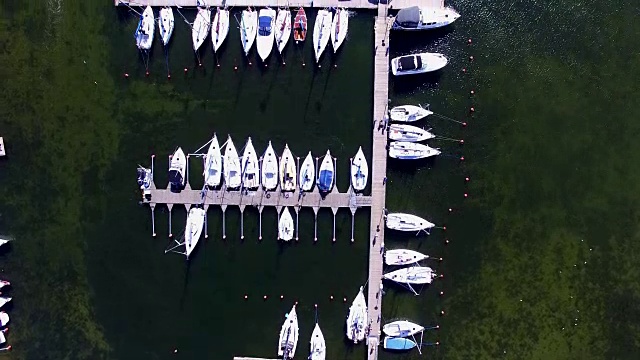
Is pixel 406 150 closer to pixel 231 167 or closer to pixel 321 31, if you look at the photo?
pixel 321 31

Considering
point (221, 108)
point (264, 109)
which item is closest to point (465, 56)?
point (264, 109)

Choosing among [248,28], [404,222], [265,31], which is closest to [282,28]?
[265,31]

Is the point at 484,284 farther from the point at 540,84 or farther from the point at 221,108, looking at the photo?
the point at 221,108

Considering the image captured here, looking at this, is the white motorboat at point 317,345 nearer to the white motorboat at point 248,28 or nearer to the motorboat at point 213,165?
the motorboat at point 213,165

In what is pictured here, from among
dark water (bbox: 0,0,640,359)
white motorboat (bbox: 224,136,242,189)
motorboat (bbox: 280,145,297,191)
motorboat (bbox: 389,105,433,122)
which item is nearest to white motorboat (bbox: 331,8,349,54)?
dark water (bbox: 0,0,640,359)

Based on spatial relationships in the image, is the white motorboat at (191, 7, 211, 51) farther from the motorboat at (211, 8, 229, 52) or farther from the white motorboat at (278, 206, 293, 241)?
the white motorboat at (278, 206, 293, 241)
